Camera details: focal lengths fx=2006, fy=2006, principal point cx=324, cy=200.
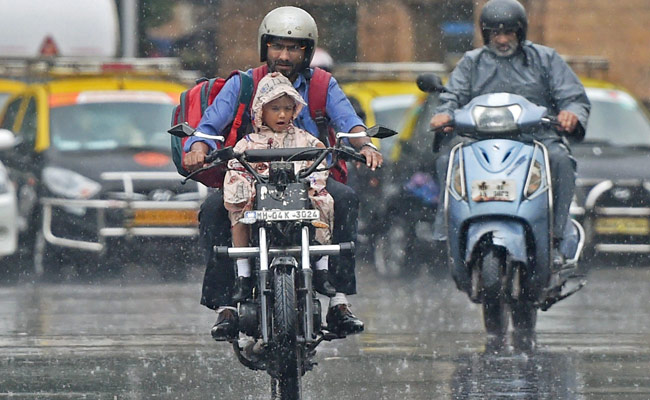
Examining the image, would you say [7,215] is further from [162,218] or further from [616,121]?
[616,121]

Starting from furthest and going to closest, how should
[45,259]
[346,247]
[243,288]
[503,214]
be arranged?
[45,259]
[503,214]
[243,288]
[346,247]

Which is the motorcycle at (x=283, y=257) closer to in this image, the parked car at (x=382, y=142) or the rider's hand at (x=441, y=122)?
the rider's hand at (x=441, y=122)

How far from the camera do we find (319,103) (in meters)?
9.17

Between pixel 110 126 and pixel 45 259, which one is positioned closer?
pixel 45 259

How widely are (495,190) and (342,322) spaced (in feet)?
9.66

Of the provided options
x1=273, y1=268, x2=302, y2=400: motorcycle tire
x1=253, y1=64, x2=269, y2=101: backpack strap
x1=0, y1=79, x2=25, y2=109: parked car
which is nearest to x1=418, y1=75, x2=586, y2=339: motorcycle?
x1=253, y1=64, x2=269, y2=101: backpack strap

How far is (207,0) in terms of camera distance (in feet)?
125

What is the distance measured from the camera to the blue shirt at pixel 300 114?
9039 mm

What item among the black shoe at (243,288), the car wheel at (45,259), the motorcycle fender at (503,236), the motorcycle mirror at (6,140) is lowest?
the car wheel at (45,259)

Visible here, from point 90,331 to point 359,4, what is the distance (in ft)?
79.0

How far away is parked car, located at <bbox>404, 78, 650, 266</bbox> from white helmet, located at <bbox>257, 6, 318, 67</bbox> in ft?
25.5

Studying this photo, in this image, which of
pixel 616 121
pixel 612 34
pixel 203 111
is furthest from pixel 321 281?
pixel 612 34

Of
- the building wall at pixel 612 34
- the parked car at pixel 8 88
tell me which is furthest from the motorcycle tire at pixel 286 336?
the building wall at pixel 612 34

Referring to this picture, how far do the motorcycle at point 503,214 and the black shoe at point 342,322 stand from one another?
247 cm
